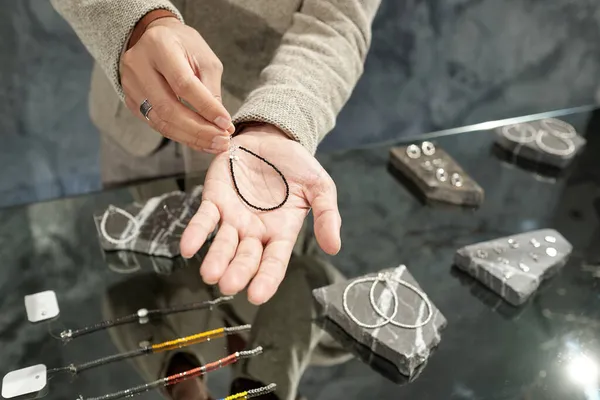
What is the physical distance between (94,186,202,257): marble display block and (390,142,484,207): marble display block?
1.26 feet

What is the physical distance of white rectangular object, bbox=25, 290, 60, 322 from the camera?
77cm

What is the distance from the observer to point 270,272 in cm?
63

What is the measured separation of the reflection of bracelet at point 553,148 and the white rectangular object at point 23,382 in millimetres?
964

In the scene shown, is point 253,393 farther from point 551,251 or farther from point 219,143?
point 551,251

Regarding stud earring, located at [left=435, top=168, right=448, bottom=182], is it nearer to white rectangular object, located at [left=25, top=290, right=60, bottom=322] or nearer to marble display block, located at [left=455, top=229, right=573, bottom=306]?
marble display block, located at [left=455, top=229, right=573, bottom=306]

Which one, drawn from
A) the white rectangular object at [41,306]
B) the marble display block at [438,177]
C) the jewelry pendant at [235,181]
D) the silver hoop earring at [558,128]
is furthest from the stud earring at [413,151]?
the white rectangular object at [41,306]

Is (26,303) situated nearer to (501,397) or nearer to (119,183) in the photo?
(119,183)

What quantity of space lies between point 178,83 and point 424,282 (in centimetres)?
46

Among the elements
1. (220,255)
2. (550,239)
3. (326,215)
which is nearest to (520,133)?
(550,239)

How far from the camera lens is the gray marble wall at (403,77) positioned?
49.5 inches

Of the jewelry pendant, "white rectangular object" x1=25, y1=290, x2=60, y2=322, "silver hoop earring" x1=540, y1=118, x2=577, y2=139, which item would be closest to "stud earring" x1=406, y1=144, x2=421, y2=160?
"silver hoop earring" x1=540, y1=118, x2=577, y2=139

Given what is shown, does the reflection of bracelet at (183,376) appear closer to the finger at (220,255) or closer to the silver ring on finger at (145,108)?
the finger at (220,255)

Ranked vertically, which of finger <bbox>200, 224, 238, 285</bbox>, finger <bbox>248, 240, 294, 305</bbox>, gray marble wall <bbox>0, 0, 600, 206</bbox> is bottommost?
gray marble wall <bbox>0, 0, 600, 206</bbox>

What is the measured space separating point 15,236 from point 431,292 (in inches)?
23.8
